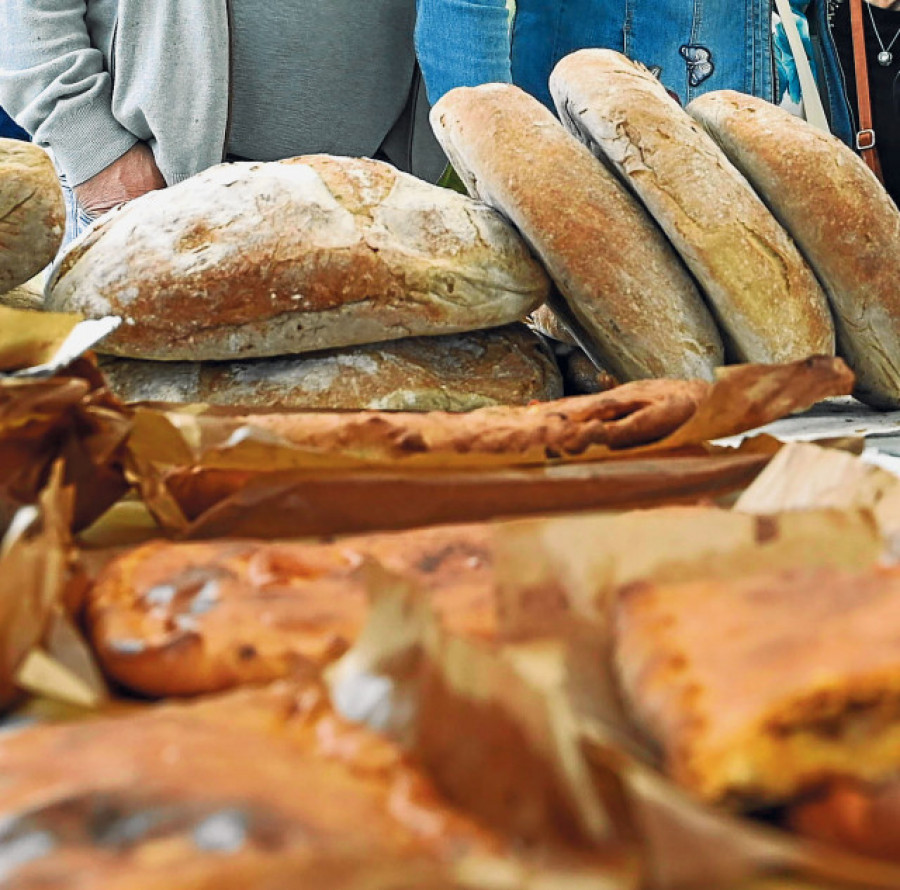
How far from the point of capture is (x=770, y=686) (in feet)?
0.75

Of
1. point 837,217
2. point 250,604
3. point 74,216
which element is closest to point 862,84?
point 837,217

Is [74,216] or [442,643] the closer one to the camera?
[442,643]

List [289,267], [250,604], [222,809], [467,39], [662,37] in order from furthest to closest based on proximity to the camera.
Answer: [662,37]
[467,39]
[289,267]
[250,604]
[222,809]

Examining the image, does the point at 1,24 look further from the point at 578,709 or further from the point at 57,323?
the point at 578,709

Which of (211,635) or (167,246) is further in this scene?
(167,246)

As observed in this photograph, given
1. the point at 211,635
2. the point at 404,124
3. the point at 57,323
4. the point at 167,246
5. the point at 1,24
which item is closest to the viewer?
the point at 211,635

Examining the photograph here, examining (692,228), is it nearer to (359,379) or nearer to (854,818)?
(359,379)

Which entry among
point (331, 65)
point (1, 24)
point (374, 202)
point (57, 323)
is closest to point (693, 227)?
point (374, 202)

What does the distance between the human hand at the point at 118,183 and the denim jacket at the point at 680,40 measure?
2.62 ft

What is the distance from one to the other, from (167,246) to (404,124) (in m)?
1.36

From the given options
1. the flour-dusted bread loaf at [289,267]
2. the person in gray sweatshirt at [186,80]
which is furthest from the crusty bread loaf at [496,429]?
the person in gray sweatshirt at [186,80]

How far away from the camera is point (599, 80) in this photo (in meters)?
1.12

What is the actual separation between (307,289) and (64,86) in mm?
1290

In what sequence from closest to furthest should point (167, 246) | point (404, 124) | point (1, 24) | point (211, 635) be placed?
point (211, 635) → point (167, 246) → point (1, 24) → point (404, 124)
